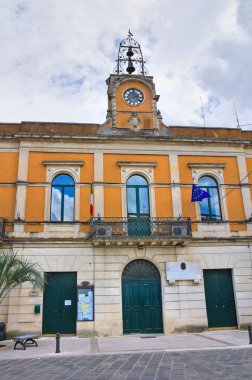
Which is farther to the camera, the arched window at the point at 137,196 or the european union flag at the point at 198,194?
the arched window at the point at 137,196

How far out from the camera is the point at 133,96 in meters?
19.4

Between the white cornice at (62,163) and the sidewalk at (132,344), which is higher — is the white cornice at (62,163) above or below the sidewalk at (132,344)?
above

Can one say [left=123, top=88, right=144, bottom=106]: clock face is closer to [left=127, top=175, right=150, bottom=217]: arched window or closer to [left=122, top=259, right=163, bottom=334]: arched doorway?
[left=127, top=175, right=150, bottom=217]: arched window

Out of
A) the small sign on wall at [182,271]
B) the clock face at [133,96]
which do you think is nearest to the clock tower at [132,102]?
the clock face at [133,96]

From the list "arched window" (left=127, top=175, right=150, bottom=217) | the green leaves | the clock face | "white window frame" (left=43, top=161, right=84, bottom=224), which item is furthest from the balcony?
the clock face

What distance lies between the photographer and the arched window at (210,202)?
59.0 ft

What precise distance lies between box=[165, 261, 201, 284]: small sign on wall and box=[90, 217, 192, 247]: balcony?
99 centimetres

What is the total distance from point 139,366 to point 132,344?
4.24 meters

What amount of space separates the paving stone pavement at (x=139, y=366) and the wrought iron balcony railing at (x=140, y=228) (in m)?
5.93

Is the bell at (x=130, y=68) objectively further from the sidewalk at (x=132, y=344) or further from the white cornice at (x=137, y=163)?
the sidewalk at (x=132, y=344)

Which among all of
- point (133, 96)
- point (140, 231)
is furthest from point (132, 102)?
point (140, 231)

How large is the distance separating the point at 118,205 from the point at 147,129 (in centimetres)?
447

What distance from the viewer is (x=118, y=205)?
683 inches

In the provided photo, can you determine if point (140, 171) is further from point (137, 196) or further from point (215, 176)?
point (215, 176)
